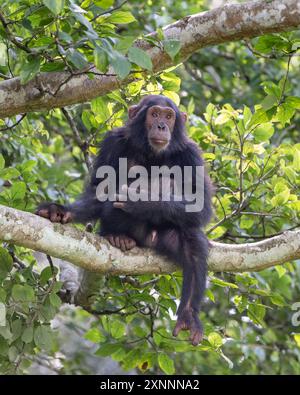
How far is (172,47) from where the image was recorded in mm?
3896

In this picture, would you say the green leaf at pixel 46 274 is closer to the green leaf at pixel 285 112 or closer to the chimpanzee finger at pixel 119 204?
the chimpanzee finger at pixel 119 204

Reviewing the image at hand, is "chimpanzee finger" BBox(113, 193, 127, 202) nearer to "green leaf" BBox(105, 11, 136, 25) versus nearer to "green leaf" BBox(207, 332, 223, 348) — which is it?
"green leaf" BBox(207, 332, 223, 348)

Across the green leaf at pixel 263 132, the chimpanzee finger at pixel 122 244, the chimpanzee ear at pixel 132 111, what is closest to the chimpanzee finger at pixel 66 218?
the chimpanzee finger at pixel 122 244

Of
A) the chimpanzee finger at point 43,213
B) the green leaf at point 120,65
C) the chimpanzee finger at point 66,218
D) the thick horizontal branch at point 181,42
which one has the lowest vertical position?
the chimpanzee finger at point 66,218

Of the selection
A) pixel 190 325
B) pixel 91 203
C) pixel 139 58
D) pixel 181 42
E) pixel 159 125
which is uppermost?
pixel 139 58

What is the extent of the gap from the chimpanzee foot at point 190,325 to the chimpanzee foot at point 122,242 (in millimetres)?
509

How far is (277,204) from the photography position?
481cm

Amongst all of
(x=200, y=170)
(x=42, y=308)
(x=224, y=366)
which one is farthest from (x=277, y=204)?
(x=224, y=366)

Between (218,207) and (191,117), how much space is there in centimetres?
98

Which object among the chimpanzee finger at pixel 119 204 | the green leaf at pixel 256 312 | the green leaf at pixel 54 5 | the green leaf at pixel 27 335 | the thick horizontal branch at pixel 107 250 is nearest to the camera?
the green leaf at pixel 54 5

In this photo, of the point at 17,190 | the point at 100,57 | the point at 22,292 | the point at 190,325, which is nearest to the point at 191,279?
the point at 190,325

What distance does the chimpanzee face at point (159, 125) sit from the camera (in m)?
5.11

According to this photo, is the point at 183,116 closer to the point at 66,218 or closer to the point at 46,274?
the point at 66,218

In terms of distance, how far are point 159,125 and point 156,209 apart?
0.68 metres
